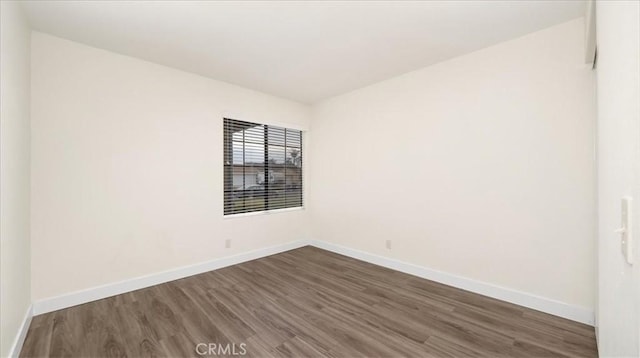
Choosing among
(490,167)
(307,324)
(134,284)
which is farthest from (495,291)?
(134,284)

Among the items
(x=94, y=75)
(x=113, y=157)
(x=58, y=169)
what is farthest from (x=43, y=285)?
(x=94, y=75)

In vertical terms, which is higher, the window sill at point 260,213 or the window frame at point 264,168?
the window frame at point 264,168

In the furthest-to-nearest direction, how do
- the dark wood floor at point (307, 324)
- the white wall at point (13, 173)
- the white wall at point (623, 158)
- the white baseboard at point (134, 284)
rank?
1. the white baseboard at point (134, 284)
2. the dark wood floor at point (307, 324)
3. the white wall at point (13, 173)
4. the white wall at point (623, 158)

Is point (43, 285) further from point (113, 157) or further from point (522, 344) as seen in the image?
point (522, 344)

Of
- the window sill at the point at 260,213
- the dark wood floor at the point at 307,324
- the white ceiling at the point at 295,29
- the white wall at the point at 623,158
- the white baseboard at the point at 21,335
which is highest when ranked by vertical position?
the white ceiling at the point at 295,29

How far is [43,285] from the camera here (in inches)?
94.3

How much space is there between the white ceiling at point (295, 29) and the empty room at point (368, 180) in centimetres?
2

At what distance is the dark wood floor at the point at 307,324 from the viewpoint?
187 centimetres

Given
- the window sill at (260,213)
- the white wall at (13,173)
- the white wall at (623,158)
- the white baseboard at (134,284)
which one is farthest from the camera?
the window sill at (260,213)

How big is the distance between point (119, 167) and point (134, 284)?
133cm

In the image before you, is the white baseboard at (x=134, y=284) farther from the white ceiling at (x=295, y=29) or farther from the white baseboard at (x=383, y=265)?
the white ceiling at (x=295, y=29)

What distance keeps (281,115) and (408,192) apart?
97.9 inches

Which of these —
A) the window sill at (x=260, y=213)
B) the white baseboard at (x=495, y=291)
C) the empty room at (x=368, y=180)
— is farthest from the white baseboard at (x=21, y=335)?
the white baseboard at (x=495, y=291)

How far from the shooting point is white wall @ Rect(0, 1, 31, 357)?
1621 mm
